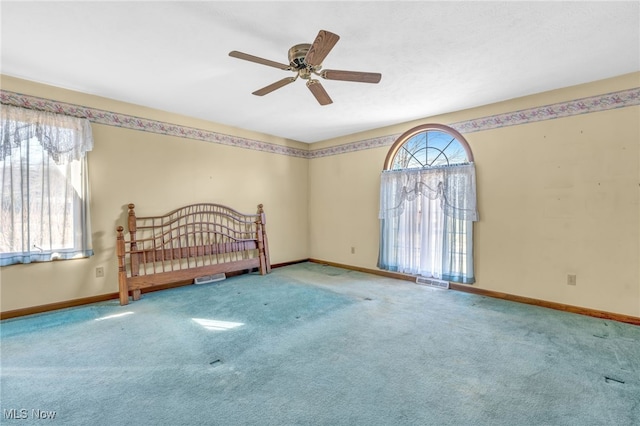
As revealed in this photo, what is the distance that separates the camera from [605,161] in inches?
119

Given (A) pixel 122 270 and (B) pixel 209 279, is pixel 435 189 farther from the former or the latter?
(A) pixel 122 270

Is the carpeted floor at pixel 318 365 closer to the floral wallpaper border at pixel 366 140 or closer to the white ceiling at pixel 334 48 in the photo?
the floral wallpaper border at pixel 366 140

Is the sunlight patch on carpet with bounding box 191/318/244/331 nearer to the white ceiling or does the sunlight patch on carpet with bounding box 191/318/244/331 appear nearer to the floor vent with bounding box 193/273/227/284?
the floor vent with bounding box 193/273/227/284

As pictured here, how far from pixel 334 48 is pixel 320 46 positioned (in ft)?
1.93

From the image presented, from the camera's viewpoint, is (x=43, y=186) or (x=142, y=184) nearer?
(x=43, y=186)

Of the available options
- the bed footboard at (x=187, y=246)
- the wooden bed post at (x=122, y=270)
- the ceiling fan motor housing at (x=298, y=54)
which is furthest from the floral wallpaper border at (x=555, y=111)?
the wooden bed post at (x=122, y=270)

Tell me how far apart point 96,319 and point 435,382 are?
3198 millimetres

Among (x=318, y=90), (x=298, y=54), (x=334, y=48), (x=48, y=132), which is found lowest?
Answer: (x=48, y=132)

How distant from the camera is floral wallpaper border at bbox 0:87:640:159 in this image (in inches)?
117

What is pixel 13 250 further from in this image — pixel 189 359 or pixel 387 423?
pixel 387 423

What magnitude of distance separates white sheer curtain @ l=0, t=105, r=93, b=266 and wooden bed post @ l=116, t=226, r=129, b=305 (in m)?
0.29

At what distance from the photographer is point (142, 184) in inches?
154

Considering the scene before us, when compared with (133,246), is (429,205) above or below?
above

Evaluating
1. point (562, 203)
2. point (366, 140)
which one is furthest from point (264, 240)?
point (562, 203)
